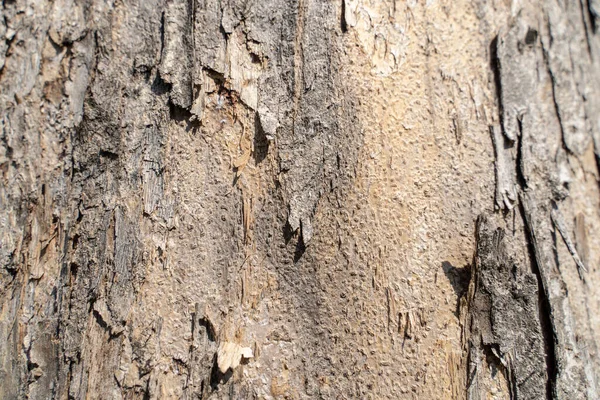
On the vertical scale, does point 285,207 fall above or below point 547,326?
above

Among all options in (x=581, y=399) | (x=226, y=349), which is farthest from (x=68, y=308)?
(x=581, y=399)

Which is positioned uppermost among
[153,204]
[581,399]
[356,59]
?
[356,59]

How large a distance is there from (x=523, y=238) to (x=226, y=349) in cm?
66

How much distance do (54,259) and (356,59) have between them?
79cm

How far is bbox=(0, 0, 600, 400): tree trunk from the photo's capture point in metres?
1.00

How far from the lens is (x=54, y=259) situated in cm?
110

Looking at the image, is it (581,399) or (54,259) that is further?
(54,259)

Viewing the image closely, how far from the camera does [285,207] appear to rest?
3.41 feet

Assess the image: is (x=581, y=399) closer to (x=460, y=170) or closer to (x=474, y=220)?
(x=474, y=220)

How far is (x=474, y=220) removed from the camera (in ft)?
3.44

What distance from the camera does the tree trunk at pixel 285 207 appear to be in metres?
1.00

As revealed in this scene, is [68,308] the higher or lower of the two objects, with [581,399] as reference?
higher

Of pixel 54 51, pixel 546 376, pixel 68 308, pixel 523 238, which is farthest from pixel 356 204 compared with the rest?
pixel 54 51

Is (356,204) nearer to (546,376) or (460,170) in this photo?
(460,170)
